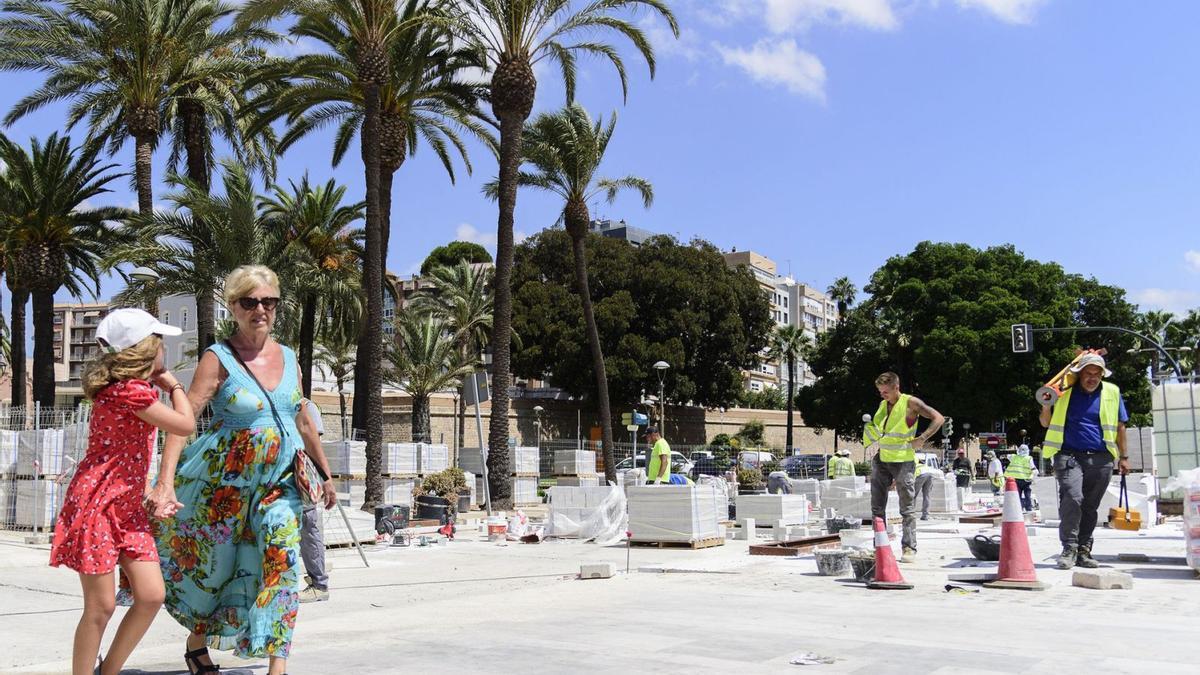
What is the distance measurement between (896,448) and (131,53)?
21.6 metres

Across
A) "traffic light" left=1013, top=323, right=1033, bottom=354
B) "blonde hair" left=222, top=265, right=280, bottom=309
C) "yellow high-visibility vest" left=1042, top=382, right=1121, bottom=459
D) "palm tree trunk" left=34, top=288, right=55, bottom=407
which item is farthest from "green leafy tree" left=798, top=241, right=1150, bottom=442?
"blonde hair" left=222, top=265, right=280, bottom=309

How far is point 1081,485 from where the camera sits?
9.27 m

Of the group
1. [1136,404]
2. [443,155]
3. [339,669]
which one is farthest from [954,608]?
[1136,404]

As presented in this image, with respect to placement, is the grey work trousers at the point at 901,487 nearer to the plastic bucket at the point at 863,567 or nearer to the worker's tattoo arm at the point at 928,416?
the worker's tattoo arm at the point at 928,416

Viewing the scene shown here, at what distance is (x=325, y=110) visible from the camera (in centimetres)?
2611

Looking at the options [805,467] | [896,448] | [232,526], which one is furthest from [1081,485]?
[805,467]

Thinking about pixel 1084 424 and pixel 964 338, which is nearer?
pixel 1084 424

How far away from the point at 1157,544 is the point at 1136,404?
49.4 m

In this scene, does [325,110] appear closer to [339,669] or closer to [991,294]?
[339,669]

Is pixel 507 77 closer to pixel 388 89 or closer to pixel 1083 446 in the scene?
pixel 388 89

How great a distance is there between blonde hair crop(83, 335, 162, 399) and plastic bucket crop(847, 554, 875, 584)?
6.38m

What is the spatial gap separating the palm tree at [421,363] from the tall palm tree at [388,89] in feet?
55.7

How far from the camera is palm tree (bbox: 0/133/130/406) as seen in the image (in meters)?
29.0

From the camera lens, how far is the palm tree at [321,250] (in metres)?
29.5
